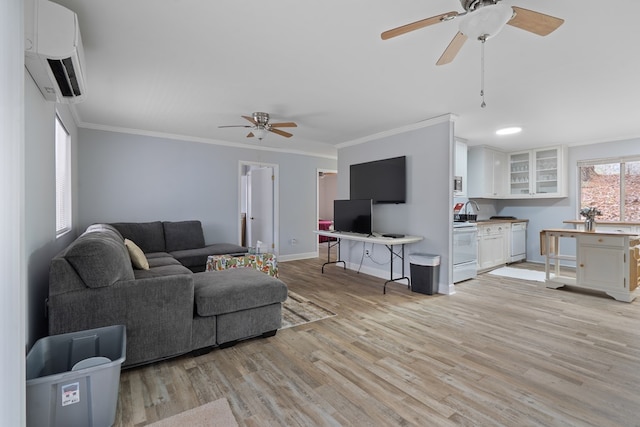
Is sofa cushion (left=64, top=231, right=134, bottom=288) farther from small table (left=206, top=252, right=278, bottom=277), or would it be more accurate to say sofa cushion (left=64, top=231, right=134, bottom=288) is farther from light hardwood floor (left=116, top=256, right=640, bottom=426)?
small table (left=206, top=252, right=278, bottom=277)

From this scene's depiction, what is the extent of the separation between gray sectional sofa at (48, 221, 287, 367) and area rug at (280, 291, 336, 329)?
385mm

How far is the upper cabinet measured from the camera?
579 centimetres

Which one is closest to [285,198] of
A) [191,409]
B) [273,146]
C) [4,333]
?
[273,146]

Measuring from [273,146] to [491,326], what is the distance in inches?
179

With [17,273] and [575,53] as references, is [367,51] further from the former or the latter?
[17,273]

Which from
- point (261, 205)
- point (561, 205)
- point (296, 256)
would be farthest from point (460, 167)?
point (261, 205)

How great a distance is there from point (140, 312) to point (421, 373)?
6.55ft

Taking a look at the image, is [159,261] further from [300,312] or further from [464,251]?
[464,251]

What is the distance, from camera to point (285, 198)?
20.8ft

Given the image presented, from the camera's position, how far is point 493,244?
5.59 m

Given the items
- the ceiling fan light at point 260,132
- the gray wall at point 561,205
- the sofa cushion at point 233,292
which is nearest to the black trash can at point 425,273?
the sofa cushion at point 233,292

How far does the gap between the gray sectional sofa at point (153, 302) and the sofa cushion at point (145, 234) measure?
2.04 m

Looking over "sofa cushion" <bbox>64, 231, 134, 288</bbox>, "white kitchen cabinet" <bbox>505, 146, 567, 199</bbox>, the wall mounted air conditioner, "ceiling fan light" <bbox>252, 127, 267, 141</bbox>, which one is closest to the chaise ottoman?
"sofa cushion" <bbox>64, 231, 134, 288</bbox>

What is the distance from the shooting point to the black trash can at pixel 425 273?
13.2 feet
